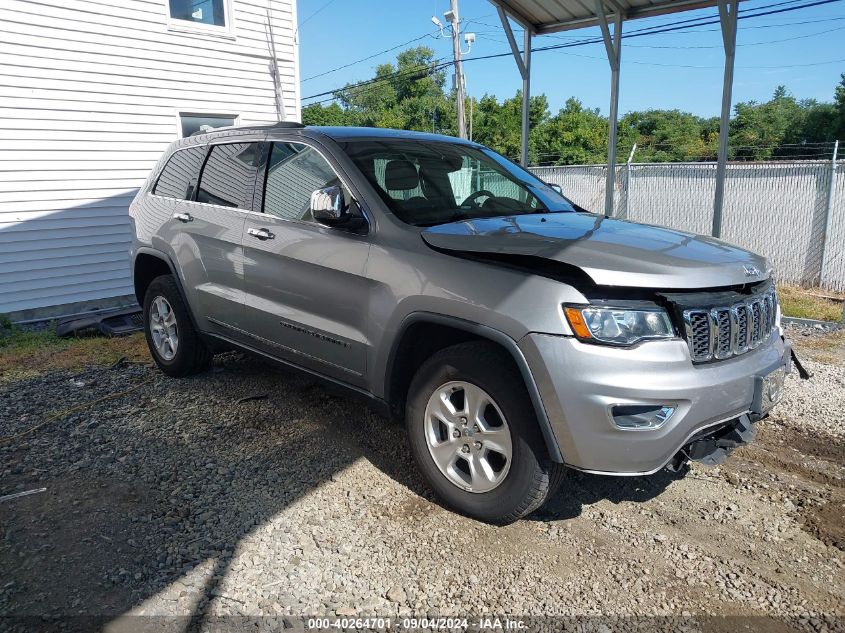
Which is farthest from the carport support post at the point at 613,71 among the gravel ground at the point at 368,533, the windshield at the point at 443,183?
the gravel ground at the point at 368,533

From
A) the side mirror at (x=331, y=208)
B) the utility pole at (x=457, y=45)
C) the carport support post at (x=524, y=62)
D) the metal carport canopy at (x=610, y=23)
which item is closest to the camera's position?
the side mirror at (x=331, y=208)

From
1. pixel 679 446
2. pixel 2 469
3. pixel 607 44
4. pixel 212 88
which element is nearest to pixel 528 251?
pixel 679 446

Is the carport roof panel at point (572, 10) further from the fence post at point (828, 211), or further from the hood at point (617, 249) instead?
the hood at point (617, 249)

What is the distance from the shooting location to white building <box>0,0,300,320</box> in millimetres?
8000

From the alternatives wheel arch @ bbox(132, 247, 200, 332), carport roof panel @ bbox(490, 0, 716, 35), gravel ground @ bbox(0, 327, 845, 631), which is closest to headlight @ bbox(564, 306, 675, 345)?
gravel ground @ bbox(0, 327, 845, 631)

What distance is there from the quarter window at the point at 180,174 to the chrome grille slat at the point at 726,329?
3733 millimetres

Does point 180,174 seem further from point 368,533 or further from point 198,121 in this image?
point 198,121

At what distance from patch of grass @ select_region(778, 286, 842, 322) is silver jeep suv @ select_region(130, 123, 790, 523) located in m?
5.22

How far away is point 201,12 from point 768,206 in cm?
955

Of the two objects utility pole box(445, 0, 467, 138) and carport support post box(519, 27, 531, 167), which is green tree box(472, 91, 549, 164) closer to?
utility pole box(445, 0, 467, 138)

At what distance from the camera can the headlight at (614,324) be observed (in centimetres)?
266

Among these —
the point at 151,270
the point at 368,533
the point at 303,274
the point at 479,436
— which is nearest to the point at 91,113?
the point at 151,270

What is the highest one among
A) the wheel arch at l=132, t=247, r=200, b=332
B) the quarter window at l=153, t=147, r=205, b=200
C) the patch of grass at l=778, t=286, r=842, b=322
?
the quarter window at l=153, t=147, r=205, b=200

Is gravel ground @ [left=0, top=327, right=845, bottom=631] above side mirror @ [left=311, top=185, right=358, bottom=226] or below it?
below
